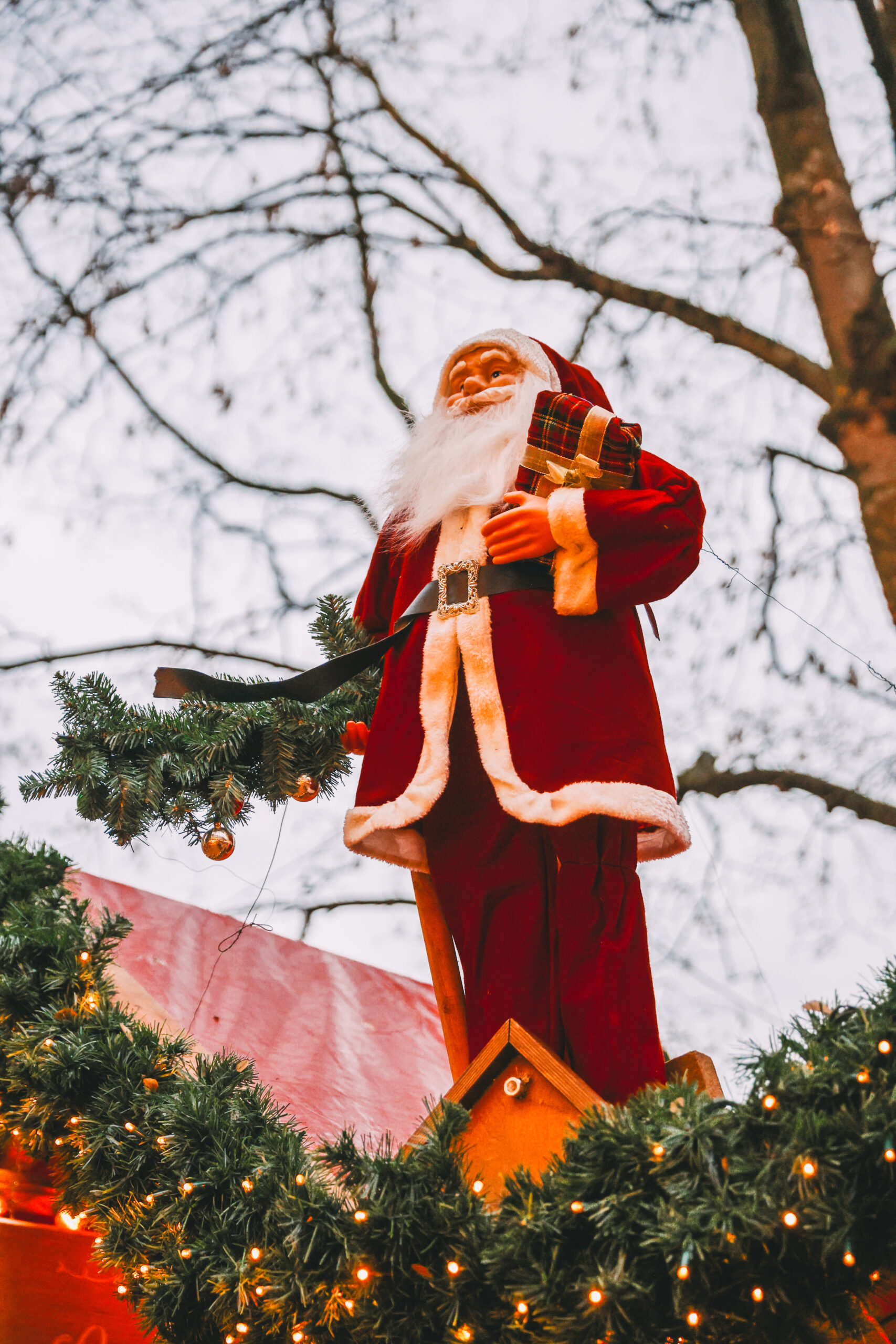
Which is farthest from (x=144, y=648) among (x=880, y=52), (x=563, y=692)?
(x=880, y=52)

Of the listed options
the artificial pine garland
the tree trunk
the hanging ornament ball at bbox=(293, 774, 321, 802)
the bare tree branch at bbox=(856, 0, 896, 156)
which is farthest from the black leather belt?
the bare tree branch at bbox=(856, 0, 896, 156)

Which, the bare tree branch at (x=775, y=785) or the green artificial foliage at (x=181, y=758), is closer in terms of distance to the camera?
the green artificial foliage at (x=181, y=758)

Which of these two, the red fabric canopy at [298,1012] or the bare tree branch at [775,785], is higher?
the bare tree branch at [775,785]

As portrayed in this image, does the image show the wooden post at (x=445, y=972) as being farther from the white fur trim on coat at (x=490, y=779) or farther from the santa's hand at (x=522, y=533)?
the santa's hand at (x=522, y=533)

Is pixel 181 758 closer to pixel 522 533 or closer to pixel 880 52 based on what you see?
pixel 522 533

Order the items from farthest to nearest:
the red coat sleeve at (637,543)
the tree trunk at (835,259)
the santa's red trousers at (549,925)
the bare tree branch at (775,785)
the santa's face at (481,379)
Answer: the bare tree branch at (775,785) → the tree trunk at (835,259) → the santa's face at (481,379) → the red coat sleeve at (637,543) → the santa's red trousers at (549,925)

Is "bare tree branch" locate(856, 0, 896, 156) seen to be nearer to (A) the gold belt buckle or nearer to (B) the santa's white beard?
(B) the santa's white beard

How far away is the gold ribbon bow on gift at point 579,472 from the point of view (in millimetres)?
1313

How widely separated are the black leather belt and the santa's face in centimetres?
29

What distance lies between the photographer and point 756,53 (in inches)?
98.7

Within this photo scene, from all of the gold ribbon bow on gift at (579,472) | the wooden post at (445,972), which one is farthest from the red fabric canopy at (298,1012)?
the gold ribbon bow on gift at (579,472)

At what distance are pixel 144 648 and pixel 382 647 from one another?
5.54 feet

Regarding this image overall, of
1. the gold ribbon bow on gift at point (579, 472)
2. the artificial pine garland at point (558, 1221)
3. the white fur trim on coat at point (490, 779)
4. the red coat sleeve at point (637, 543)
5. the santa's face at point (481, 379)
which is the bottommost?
the artificial pine garland at point (558, 1221)

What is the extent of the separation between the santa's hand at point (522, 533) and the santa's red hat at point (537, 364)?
0.32 m
